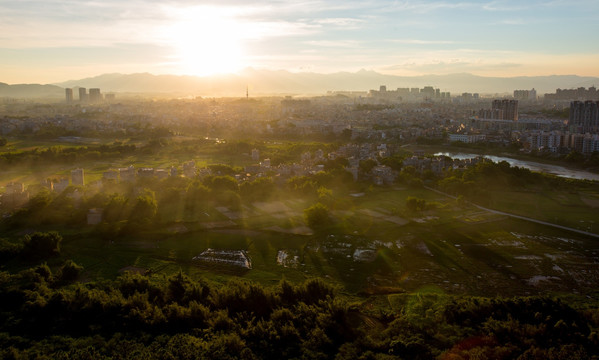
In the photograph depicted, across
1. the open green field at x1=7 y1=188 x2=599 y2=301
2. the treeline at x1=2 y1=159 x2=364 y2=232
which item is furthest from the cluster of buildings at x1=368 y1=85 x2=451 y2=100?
the open green field at x1=7 y1=188 x2=599 y2=301

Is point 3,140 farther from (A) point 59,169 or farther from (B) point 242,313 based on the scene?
(B) point 242,313

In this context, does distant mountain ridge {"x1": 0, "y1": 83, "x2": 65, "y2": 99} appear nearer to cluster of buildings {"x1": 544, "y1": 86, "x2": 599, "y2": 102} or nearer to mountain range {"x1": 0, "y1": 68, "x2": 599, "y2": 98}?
mountain range {"x1": 0, "y1": 68, "x2": 599, "y2": 98}

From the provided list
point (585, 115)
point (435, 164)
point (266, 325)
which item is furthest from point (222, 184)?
point (585, 115)

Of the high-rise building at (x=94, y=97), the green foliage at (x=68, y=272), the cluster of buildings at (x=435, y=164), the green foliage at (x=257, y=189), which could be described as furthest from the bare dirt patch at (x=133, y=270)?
the high-rise building at (x=94, y=97)

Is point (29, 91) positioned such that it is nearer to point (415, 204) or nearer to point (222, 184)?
point (222, 184)

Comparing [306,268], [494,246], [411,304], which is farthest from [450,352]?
[494,246]
